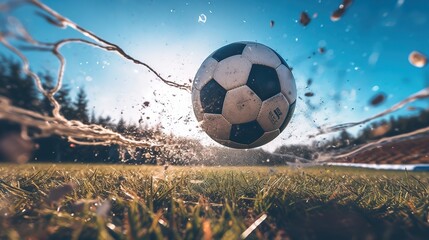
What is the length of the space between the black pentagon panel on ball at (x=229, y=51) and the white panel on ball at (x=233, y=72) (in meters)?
0.08

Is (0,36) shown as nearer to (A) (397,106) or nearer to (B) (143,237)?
(B) (143,237)

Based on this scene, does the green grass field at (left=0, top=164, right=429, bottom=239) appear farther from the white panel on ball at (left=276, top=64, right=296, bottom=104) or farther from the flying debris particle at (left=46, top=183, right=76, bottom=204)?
the white panel on ball at (left=276, top=64, right=296, bottom=104)

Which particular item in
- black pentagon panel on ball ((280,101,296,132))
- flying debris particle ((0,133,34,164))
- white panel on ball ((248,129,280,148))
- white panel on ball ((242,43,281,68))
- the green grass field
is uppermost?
white panel on ball ((242,43,281,68))

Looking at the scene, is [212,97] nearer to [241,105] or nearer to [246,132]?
[241,105]

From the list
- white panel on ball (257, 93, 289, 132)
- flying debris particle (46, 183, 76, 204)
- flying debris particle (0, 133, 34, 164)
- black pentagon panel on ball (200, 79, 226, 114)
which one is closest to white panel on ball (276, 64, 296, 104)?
white panel on ball (257, 93, 289, 132)

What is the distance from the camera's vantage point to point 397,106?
1.73 metres

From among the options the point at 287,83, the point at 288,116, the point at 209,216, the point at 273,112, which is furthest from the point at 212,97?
the point at 209,216

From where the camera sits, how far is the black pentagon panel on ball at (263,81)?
3.73 metres

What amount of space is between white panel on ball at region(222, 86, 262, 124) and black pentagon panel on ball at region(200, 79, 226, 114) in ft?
0.25

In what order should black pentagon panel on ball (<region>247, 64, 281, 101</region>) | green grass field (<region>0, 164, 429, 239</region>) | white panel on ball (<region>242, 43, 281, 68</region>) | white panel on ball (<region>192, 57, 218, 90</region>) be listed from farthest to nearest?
white panel on ball (<region>192, 57, 218, 90</region>) < white panel on ball (<region>242, 43, 281, 68</region>) < black pentagon panel on ball (<region>247, 64, 281, 101</region>) < green grass field (<region>0, 164, 429, 239</region>)

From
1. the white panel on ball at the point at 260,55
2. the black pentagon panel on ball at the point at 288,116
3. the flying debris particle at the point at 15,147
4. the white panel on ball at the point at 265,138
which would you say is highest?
the white panel on ball at the point at 260,55

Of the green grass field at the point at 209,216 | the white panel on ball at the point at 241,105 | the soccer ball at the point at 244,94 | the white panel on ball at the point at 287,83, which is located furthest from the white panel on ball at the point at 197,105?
the green grass field at the point at 209,216

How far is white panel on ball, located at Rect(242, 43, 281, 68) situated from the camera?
3.87 m

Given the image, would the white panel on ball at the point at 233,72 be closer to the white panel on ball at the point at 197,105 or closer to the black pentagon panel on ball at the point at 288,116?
the white panel on ball at the point at 197,105
